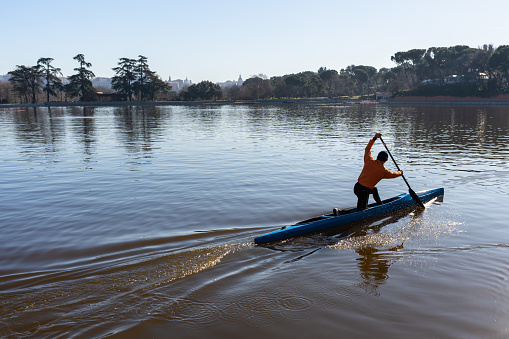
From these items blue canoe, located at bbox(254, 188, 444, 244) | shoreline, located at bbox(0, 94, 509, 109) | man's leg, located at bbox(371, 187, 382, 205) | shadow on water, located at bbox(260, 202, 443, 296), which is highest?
shoreline, located at bbox(0, 94, 509, 109)

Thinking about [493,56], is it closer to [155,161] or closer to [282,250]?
[155,161]

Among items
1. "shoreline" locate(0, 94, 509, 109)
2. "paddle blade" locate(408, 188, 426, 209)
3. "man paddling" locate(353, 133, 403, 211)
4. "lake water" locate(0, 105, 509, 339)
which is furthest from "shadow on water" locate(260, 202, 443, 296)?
"shoreline" locate(0, 94, 509, 109)

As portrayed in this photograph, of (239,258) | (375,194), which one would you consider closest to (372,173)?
(375,194)

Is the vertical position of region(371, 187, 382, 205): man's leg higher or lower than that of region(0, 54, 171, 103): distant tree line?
lower

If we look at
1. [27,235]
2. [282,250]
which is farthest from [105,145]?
[282,250]

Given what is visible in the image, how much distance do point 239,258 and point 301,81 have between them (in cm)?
13046

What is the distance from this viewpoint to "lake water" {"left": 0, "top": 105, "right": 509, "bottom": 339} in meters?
5.77

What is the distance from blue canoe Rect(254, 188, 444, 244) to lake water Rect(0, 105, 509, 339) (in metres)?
0.24

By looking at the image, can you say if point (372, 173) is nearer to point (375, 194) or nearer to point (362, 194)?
point (362, 194)

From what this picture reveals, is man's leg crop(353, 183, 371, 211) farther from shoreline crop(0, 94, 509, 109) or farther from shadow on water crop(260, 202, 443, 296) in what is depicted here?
shoreline crop(0, 94, 509, 109)

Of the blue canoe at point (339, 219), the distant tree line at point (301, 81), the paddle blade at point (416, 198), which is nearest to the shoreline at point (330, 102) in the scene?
the distant tree line at point (301, 81)

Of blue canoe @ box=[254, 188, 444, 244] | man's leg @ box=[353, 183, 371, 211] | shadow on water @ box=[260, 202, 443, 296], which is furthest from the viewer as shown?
man's leg @ box=[353, 183, 371, 211]

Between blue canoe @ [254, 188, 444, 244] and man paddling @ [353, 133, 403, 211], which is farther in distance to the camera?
man paddling @ [353, 133, 403, 211]

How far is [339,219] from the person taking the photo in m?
9.74
